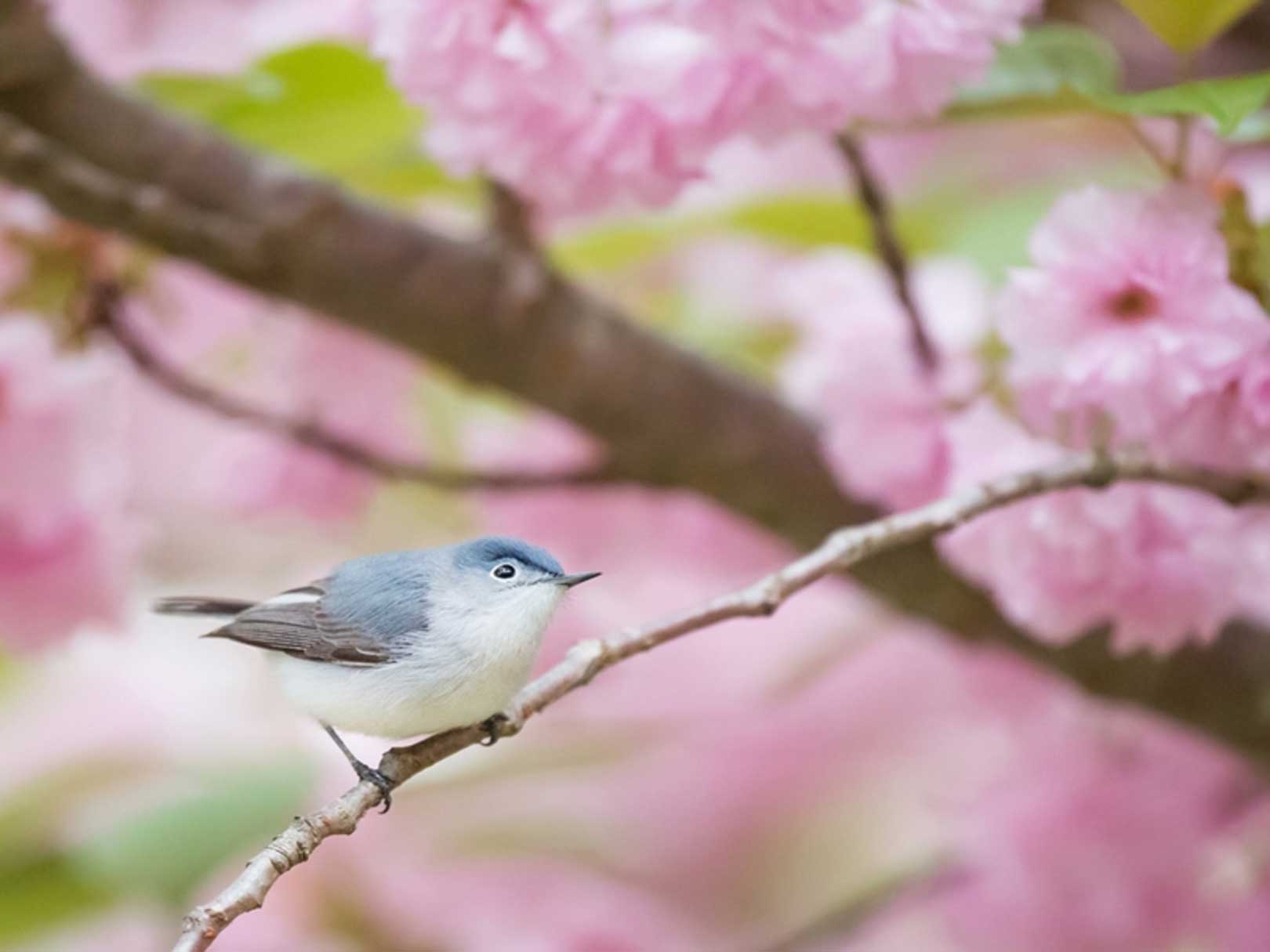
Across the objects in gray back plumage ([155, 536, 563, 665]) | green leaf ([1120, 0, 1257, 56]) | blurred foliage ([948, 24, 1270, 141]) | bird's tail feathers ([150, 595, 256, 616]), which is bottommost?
gray back plumage ([155, 536, 563, 665])

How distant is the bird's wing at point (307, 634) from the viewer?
42cm

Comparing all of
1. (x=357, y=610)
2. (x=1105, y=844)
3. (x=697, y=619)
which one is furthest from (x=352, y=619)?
(x=1105, y=844)

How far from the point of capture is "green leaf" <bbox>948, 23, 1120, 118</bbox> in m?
0.52

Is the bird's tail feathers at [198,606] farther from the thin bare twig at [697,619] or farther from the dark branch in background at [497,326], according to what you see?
the dark branch in background at [497,326]

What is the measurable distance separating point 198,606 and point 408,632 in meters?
0.06

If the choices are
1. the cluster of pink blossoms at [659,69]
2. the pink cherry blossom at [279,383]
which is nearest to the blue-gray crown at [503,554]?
the cluster of pink blossoms at [659,69]

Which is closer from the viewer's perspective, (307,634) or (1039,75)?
(307,634)

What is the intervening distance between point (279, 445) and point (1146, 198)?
52 centimetres

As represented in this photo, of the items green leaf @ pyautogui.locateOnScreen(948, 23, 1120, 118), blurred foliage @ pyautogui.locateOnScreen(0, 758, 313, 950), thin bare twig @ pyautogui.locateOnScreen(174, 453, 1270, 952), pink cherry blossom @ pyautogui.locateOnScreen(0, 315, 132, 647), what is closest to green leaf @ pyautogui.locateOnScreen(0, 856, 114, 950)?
blurred foliage @ pyautogui.locateOnScreen(0, 758, 313, 950)

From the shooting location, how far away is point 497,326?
674 millimetres

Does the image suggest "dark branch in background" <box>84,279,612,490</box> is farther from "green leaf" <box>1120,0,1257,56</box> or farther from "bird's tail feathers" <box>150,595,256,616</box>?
"green leaf" <box>1120,0,1257,56</box>

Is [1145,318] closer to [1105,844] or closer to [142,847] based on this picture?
[1105,844]

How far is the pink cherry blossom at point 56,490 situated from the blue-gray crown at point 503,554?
12.8 inches

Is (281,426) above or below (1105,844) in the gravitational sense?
above
